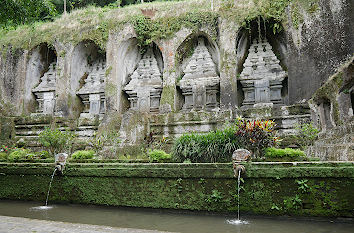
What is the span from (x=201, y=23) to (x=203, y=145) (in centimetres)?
813

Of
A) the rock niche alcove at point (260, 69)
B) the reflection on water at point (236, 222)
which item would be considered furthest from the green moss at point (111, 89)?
the reflection on water at point (236, 222)

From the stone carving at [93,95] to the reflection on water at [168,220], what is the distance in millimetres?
9249

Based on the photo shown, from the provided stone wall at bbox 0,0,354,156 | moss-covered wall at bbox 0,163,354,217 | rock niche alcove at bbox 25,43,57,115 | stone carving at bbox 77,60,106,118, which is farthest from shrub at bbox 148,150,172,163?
rock niche alcove at bbox 25,43,57,115

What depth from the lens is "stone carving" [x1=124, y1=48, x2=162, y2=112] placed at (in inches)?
540

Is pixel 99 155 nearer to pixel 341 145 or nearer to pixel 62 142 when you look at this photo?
pixel 62 142

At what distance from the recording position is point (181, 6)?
44.1 feet

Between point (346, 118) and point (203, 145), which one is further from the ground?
point (346, 118)

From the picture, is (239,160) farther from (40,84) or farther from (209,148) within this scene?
(40,84)

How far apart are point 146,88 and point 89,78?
11.8 feet

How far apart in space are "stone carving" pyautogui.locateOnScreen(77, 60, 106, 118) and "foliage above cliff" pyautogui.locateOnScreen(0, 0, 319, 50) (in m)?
2.05

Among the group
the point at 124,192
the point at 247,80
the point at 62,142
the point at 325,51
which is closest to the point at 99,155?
the point at 62,142

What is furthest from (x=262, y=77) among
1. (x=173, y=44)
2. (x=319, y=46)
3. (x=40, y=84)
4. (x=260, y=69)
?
(x=40, y=84)

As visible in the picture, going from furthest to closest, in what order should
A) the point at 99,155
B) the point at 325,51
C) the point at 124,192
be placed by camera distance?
1. the point at 325,51
2. the point at 99,155
3. the point at 124,192

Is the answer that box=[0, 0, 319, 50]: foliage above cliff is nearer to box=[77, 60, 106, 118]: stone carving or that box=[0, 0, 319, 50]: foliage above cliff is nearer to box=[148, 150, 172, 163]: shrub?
box=[77, 60, 106, 118]: stone carving
